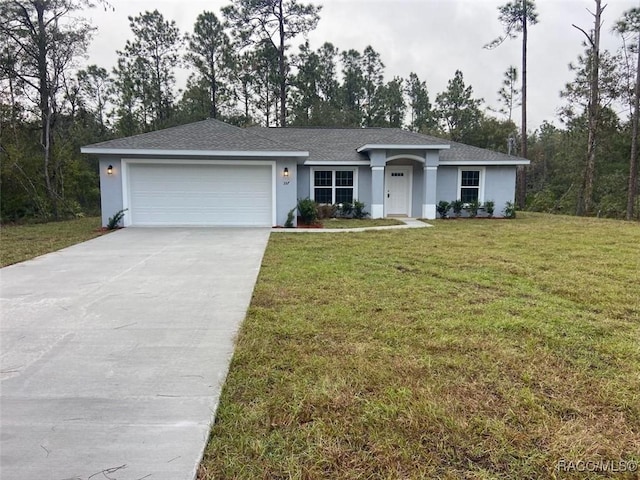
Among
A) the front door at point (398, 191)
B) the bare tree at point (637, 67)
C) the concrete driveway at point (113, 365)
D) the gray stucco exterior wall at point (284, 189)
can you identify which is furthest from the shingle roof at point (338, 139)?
the bare tree at point (637, 67)

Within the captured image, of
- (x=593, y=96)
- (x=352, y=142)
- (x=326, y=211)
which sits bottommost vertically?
(x=326, y=211)

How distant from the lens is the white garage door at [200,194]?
12211 millimetres

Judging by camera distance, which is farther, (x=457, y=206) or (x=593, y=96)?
(x=593, y=96)

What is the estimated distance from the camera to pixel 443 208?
15.6m

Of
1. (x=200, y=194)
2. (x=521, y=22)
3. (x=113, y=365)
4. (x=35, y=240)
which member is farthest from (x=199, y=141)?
(x=521, y=22)

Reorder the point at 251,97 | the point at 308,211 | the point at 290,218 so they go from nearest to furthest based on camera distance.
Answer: the point at 290,218 < the point at 308,211 < the point at 251,97

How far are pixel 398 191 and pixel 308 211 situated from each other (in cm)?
493

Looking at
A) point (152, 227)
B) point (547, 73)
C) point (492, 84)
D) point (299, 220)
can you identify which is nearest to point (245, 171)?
point (299, 220)

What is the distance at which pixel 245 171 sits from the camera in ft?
40.9

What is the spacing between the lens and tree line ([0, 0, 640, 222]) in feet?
49.6

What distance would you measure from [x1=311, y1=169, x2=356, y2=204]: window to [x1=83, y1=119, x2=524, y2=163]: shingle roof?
2.00 feet

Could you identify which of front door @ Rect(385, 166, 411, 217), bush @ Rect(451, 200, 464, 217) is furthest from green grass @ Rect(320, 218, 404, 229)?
bush @ Rect(451, 200, 464, 217)

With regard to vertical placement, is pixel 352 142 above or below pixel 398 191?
above

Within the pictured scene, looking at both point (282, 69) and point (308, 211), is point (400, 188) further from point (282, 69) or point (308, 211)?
point (282, 69)
